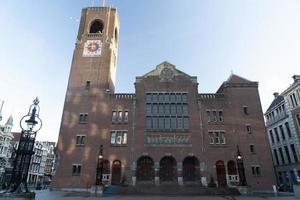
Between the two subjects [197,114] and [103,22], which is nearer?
[197,114]

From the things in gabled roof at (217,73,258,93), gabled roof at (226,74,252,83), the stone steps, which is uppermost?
gabled roof at (226,74,252,83)

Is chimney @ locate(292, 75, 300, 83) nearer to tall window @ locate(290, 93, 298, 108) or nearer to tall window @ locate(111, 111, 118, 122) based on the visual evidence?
tall window @ locate(290, 93, 298, 108)

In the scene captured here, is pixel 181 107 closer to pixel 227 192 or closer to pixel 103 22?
pixel 227 192

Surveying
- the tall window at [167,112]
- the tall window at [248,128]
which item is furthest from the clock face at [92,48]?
the tall window at [248,128]

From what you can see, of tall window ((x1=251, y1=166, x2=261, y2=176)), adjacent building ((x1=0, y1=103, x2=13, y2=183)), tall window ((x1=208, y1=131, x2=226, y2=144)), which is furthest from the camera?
adjacent building ((x1=0, y1=103, x2=13, y2=183))

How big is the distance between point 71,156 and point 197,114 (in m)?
20.6

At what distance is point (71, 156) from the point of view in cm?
3303

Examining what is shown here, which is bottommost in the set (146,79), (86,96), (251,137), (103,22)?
(251,137)

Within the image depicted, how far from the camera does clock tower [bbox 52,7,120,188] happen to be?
3244cm

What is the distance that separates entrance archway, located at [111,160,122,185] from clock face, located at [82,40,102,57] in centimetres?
2002

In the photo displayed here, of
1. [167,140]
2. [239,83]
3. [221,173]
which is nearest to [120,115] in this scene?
[167,140]

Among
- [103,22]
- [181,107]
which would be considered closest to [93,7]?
[103,22]

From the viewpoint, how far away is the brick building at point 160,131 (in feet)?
105

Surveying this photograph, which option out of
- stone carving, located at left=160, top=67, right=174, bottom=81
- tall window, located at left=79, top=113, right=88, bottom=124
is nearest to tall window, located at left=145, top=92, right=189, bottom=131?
stone carving, located at left=160, top=67, right=174, bottom=81
